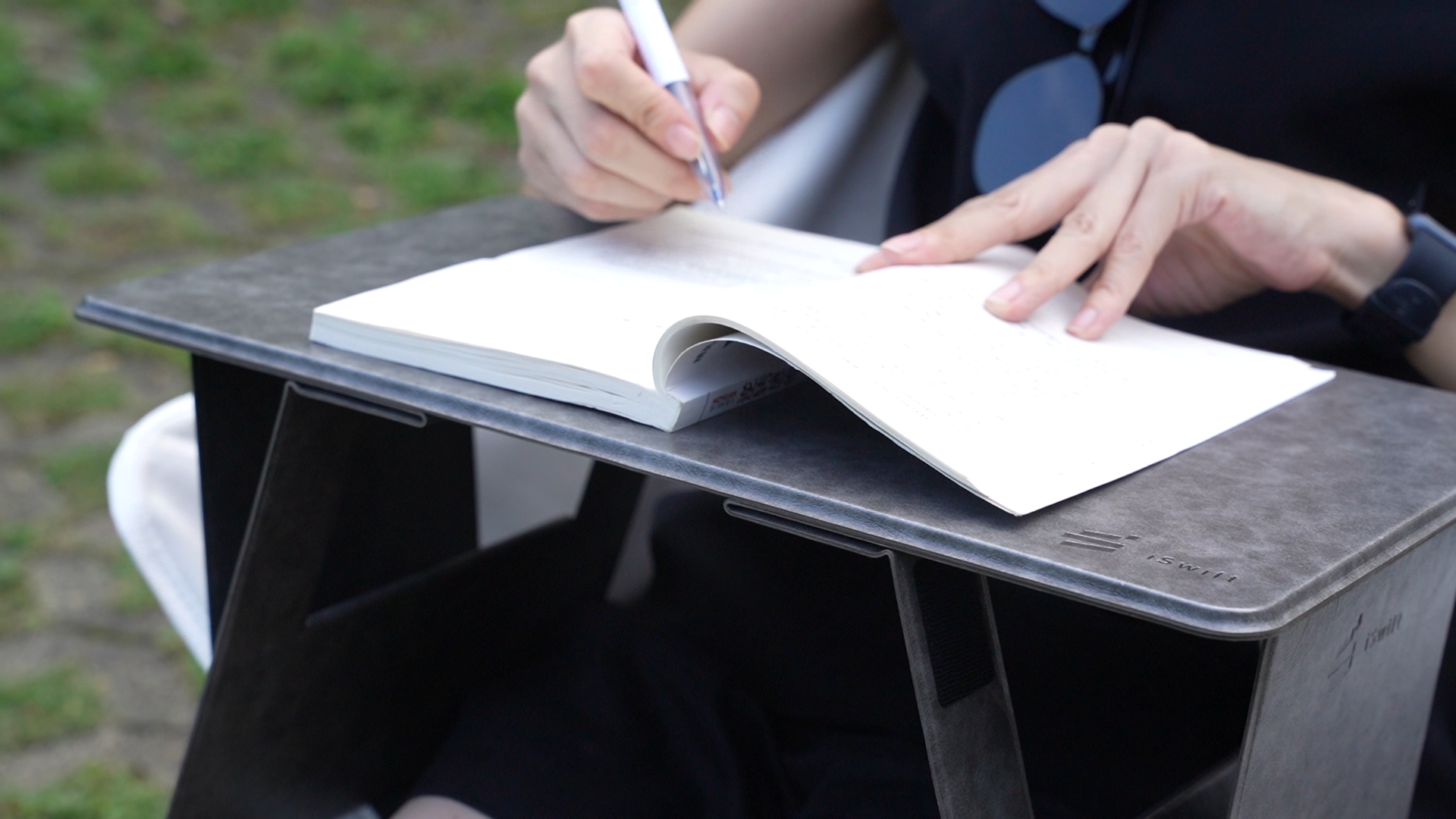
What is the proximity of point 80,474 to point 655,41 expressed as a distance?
170cm

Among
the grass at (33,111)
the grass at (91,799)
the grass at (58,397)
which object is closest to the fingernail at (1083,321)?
the grass at (91,799)

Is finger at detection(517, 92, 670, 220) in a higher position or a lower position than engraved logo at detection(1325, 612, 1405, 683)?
higher

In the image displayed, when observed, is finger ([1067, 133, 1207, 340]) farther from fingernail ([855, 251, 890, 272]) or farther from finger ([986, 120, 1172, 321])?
fingernail ([855, 251, 890, 272])

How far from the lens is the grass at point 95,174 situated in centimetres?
319

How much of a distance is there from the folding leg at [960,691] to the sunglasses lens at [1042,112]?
584 millimetres

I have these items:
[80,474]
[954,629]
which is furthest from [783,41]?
[80,474]

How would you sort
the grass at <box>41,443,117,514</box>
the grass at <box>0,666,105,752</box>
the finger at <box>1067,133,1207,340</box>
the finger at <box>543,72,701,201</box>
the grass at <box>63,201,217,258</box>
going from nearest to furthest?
the finger at <box>1067,133,1207,340</box> < the finger at <box>543,72,701,201</box> < the grass at <box>0,666,105,752</box> < the grass at <box>41,443,117,514</box> < the grass at <box>63,201,217,258</box>

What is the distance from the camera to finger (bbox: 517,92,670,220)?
1.03 metres

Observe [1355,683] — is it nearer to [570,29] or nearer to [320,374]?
[320,374]

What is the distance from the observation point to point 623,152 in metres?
0.99

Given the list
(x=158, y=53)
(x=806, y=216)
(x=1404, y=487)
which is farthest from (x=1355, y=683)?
(x=158, y=53)

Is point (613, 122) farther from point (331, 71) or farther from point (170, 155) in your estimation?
point (331, 71)

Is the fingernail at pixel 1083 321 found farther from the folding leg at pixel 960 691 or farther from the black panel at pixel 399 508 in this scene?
the black panel at pixel 399 508

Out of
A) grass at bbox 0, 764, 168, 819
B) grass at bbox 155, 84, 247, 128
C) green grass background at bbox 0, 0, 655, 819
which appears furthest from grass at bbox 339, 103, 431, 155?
grass at bbox 0, 764, 168, 819
